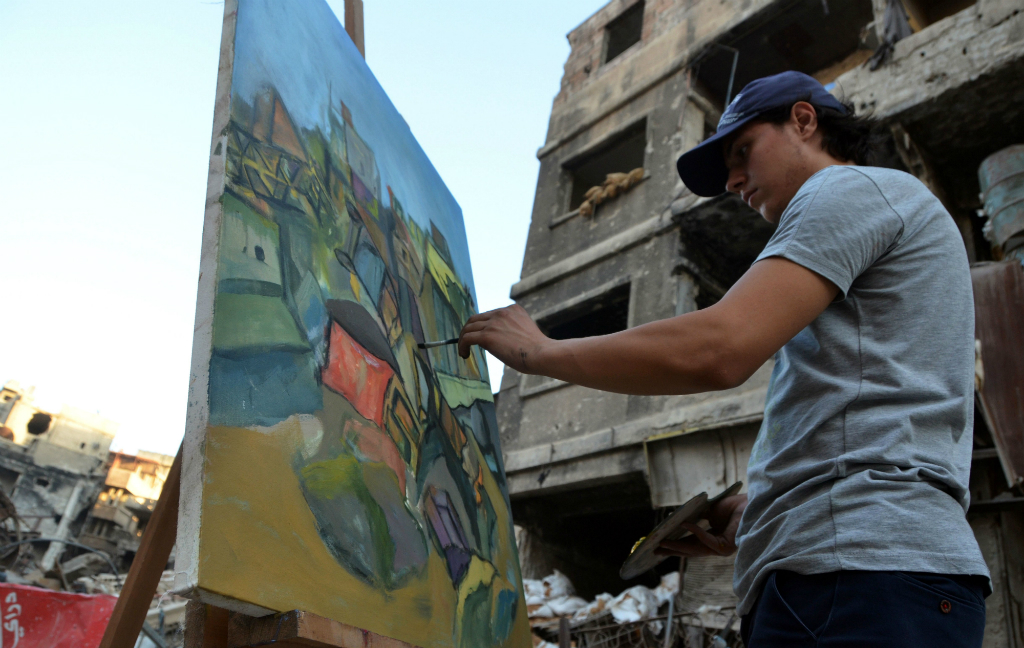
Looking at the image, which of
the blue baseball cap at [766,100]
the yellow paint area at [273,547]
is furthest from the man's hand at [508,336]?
the blue baseball cap at [766,100]

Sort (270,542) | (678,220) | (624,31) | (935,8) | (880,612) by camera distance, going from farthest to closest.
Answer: (624,31)
(935,8)
(678,220)
(270,542)
(880,612)

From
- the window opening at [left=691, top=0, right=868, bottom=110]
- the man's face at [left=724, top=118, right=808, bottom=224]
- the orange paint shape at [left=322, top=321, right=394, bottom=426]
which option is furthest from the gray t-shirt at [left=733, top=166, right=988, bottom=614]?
the window opening at [left=691, top=0, right=868, bottom=110]

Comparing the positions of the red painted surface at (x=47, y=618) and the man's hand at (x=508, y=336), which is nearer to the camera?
the man's hand at (x=508, y=336)

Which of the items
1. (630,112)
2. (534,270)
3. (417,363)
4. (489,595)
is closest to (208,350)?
(417,363)

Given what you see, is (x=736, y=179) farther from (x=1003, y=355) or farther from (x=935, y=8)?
(x=935, y=8)

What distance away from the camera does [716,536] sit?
5.11ft

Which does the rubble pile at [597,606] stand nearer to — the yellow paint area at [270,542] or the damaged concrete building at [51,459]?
the yellow paint area at [270,542]

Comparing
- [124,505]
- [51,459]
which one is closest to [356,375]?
[124,505]

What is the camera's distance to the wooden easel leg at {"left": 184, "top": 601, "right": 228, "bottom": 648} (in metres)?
1.06

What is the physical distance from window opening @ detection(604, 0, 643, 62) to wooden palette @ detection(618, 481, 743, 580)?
355 inches

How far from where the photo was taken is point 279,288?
1305mm

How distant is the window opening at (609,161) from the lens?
8.55 m

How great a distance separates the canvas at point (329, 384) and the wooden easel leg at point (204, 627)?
0.16m

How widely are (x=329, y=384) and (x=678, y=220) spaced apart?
586 cm
